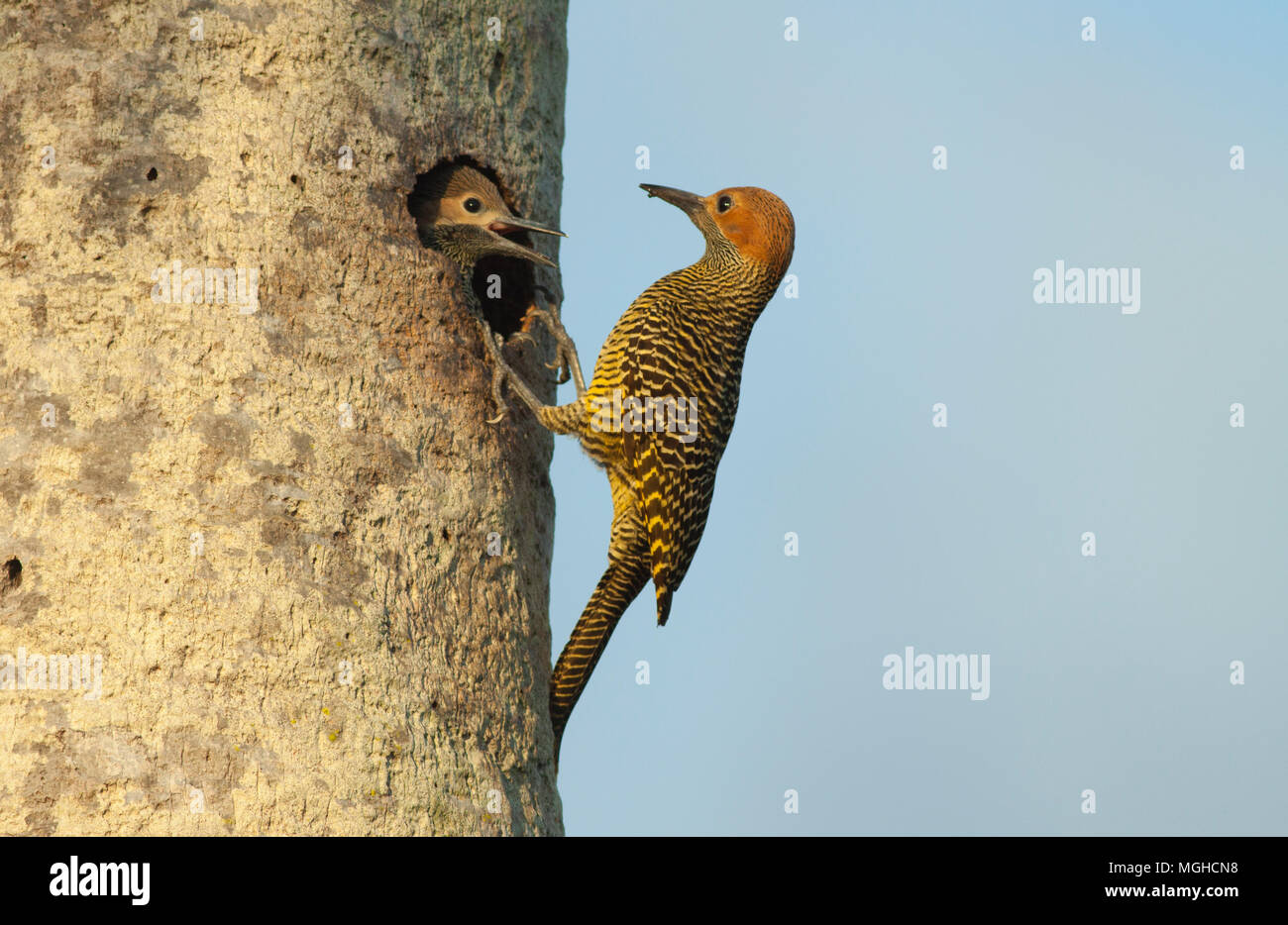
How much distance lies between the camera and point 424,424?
388 cm

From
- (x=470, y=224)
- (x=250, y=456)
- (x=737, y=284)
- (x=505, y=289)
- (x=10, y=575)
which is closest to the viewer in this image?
(x=10, y=575)

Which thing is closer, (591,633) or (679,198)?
(591,633)

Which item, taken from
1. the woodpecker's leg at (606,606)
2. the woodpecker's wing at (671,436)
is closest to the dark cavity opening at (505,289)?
the woodpecker's wing at (671,436)

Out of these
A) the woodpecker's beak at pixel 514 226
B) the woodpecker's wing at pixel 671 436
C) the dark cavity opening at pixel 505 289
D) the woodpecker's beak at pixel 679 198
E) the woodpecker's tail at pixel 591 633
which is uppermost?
the woodpecker's beak at pixel 679 198

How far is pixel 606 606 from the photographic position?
4.93 meters

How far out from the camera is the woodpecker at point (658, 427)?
5.00 metres

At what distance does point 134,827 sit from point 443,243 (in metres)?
1.89

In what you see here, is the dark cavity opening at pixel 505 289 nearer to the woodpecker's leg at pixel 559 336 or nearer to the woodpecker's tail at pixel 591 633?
the woodpecker's leg at pixel 559 336

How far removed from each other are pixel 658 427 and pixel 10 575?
2.38 metres

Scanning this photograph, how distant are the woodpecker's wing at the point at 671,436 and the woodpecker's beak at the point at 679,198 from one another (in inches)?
33.2

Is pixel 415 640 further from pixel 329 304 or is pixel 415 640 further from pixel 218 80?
pixel 218 80

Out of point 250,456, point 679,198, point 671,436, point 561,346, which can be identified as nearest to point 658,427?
point 671,436

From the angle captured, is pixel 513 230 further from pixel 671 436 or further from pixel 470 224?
pixel 671 436

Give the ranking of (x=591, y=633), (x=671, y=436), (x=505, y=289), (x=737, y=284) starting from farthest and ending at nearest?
(x=737, y=284) < (x=671, y=436) < (x=505, y=289) < (x=591, y=633)
